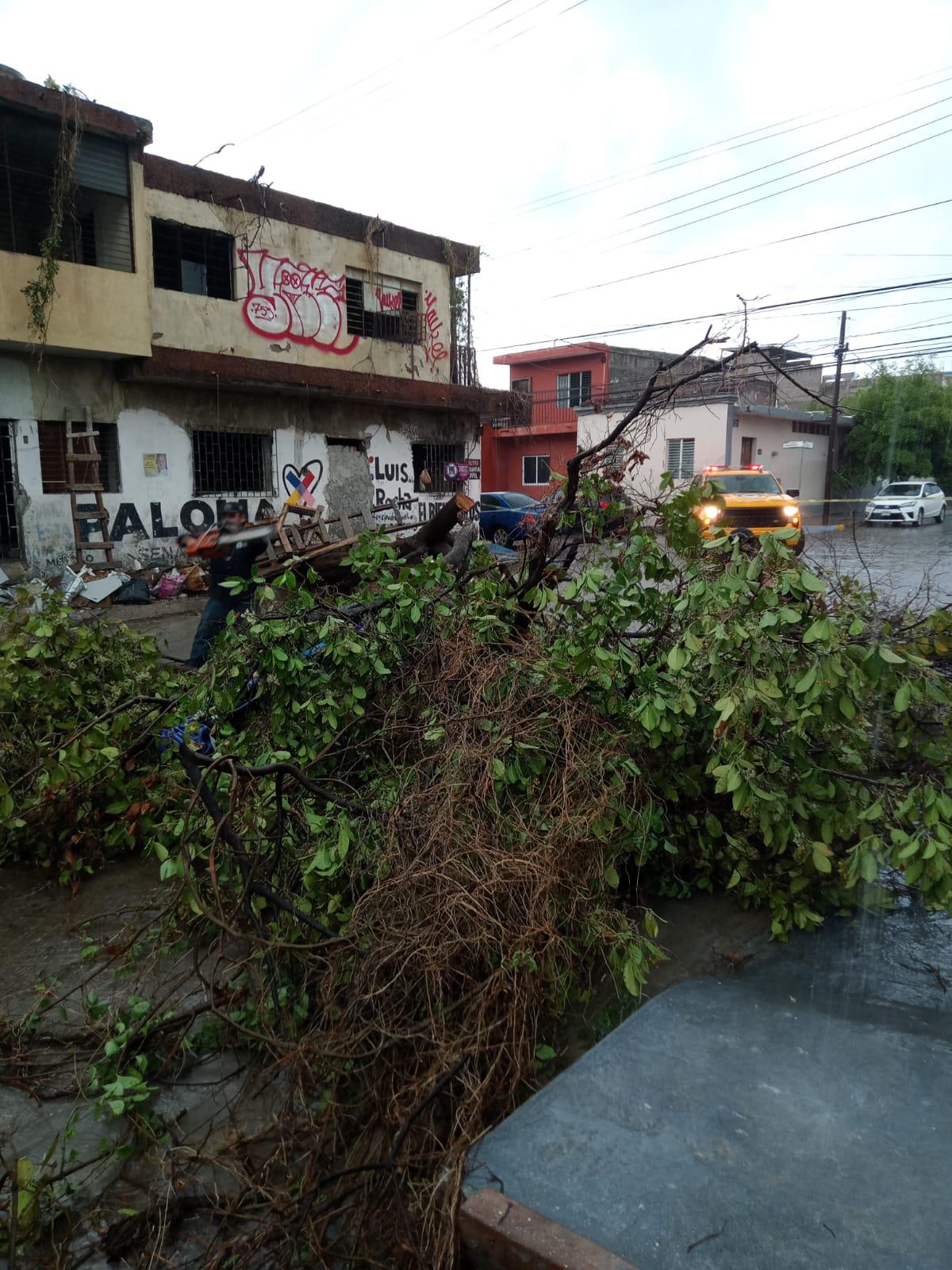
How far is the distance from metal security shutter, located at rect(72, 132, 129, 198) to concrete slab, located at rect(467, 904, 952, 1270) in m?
13.6

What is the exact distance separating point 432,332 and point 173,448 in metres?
6.46

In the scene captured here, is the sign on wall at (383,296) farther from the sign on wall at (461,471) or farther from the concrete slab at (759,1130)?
the concrete slab at (759,1130)

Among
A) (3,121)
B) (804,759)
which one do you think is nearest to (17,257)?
(3,121)

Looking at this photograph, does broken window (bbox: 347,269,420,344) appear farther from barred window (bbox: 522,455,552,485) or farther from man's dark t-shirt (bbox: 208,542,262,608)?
barred window (bbox: 522,455,552,485)

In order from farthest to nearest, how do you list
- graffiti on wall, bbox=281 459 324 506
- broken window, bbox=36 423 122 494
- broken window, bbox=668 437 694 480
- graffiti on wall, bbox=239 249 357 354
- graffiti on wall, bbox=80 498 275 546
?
1. broken window, bbox=668 437 694 480
2. graffiti on wall, bbox=281 459 324 506
3. graffiti on wall, bbox=239 249 357 354
4. graffiti on wall, bbox=80 498 275 546
5. broken window, bbox=36 423 122 494

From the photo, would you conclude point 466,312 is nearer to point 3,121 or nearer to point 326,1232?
point 3,121

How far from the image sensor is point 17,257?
11516mm

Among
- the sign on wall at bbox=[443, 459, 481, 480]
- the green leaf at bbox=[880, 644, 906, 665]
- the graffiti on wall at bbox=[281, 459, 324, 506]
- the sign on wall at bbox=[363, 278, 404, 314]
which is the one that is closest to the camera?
the green leaf at bbox=[880, 644, 906, 665]

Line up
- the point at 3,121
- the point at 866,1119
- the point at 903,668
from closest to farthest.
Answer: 1. the point at 866,1119
2. the point at 903,668
3. the point at 3,121

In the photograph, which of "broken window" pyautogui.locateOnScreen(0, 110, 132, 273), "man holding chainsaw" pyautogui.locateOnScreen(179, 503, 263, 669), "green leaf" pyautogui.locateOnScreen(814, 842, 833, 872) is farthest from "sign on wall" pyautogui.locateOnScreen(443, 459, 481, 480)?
"green leaf" pyautogui.locateOnScreen(814, 842, 833, 872)

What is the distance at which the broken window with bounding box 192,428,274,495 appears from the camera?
1445 centimetres

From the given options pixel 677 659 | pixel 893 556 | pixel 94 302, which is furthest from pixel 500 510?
pixel 677 659

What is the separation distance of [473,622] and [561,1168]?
2.27m

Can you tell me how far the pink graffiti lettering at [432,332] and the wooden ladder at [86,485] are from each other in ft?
24.0
